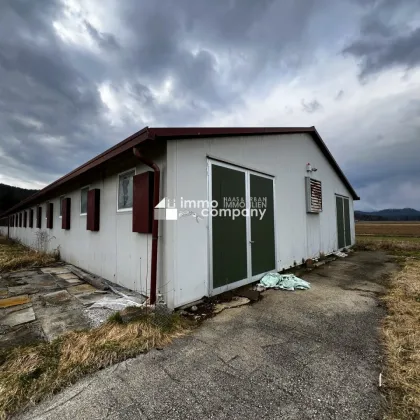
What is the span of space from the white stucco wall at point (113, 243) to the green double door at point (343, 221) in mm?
8483

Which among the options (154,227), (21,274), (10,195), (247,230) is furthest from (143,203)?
(10,195)

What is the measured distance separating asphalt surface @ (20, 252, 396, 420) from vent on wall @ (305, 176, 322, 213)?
4062 mm

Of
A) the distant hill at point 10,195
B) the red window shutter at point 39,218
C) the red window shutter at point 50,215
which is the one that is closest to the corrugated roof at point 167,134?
the red window shutter at point 50,215

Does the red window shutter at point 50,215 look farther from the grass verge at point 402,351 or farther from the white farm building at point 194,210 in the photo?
the grass verge at point 402,351

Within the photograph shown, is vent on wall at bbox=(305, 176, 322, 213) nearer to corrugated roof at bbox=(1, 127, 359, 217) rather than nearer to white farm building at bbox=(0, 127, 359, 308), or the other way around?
white farm building at bbox=(0, 127, 359, 308)

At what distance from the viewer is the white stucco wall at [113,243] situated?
12.3 feet

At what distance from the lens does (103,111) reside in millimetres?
10000

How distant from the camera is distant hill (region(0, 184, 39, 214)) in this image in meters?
31.0

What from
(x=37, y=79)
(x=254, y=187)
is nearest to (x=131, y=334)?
(x=254, y=187)

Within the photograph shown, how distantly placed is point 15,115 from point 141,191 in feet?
34.6

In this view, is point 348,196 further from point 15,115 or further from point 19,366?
point 15,115

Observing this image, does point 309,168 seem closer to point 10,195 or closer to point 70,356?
point 70,356

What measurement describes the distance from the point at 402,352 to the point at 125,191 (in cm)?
446

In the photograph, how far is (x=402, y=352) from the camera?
2.11 meters
